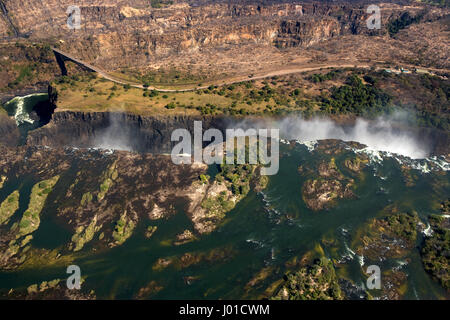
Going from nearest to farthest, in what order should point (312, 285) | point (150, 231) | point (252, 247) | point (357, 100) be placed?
point (312, 285), point (252, 247), point (150, 231), point (357, 100)

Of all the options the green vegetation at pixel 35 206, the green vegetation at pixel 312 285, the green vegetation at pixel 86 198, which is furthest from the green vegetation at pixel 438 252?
the green vegetation at pixel 35 206

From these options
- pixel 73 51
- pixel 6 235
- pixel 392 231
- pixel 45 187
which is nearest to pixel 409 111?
pixel 392 231

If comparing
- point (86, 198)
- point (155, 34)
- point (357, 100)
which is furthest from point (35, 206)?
point (357, 100)

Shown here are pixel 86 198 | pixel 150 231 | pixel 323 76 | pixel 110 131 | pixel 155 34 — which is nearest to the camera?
pixel 150 231

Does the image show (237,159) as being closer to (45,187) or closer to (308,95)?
(308,95)

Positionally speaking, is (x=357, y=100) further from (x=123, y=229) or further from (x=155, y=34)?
(x=155, y=34)

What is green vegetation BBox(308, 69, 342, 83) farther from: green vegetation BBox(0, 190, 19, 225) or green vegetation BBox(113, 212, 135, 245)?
green vegetation BBox(0, 190, 19, 225)
